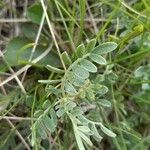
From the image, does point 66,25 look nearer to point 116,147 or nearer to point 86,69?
point 86,69

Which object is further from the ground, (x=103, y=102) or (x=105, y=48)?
(x=105, y=48)

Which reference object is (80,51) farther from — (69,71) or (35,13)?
(35,13)

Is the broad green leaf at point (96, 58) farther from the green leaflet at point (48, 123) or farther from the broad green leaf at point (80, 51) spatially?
the green leaflet at point (48, 123)

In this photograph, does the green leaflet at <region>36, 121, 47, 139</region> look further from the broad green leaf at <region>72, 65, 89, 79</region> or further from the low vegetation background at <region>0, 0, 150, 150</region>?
the broad green leaf at <region>72, 65, 89, 79</region>

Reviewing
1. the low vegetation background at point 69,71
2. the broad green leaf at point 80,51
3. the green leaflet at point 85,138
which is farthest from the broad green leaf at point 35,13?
the green leaflet at point 85,138

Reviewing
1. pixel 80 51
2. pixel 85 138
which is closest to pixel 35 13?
→ pixel 80 51

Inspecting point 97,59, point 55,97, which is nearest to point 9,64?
point 55,97
